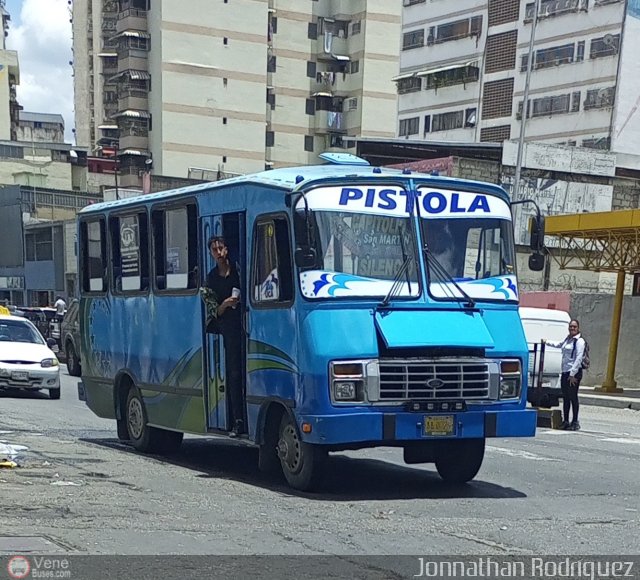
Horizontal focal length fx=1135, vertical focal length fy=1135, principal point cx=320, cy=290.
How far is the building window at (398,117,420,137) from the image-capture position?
3009 inches

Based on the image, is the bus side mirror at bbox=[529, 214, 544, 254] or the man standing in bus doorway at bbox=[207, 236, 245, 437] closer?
the man standing in bus doorway at bbox=[207, 236, 245, 437]

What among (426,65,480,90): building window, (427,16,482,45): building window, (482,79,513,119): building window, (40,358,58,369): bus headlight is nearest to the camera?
(40,358,58,369): bus headlight

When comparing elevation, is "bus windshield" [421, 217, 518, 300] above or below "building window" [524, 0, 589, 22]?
below

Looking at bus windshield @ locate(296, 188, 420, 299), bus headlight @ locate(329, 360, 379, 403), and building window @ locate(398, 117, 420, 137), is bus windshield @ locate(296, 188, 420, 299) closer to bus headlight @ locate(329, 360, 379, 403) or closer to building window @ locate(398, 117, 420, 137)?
bus headlight @ locate(329, 360, 379, 403)

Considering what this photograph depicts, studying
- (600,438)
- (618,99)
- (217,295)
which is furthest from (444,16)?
(217,295)

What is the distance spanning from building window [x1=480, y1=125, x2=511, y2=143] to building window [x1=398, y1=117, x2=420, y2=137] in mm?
6874

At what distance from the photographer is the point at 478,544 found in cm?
802

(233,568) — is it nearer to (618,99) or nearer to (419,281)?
(419,281)

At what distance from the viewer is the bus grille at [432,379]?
9.85 meters

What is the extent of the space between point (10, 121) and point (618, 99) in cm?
5259

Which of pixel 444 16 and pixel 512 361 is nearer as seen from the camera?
pixel 512 361

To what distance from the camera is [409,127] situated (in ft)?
253

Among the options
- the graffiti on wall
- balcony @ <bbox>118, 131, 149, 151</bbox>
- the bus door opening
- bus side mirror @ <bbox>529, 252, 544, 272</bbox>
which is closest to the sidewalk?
bus side mirror @ <bbox>529, 252, 544, 272</bbox>

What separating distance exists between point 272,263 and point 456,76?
208 feet
